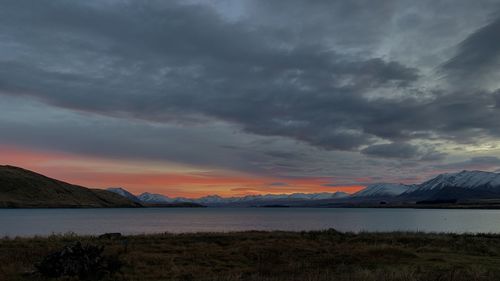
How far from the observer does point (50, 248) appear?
32.2m

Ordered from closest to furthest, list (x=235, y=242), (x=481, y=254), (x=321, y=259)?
(x=321, y=259), (x=481, y=254), (x=235, y=242)

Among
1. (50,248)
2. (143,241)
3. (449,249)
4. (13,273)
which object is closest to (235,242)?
(143,241)

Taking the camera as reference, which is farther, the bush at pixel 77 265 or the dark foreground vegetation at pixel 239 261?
the bush at pixel 77 265

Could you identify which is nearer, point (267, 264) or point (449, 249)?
point (267, 264)

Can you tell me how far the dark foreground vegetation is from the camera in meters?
20.8

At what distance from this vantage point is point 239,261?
2805 centimetres

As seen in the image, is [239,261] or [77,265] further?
[239,261]

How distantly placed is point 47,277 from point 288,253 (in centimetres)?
1666

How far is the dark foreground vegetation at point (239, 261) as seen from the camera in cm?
2077

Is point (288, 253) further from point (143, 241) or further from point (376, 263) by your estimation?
point (143, 241)

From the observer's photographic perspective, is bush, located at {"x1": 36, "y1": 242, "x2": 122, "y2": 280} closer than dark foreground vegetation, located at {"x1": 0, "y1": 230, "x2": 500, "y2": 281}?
No

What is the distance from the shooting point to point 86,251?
22.4 metres

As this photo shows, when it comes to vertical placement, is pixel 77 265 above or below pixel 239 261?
above

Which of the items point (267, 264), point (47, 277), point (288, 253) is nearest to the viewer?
point (47, 277)
